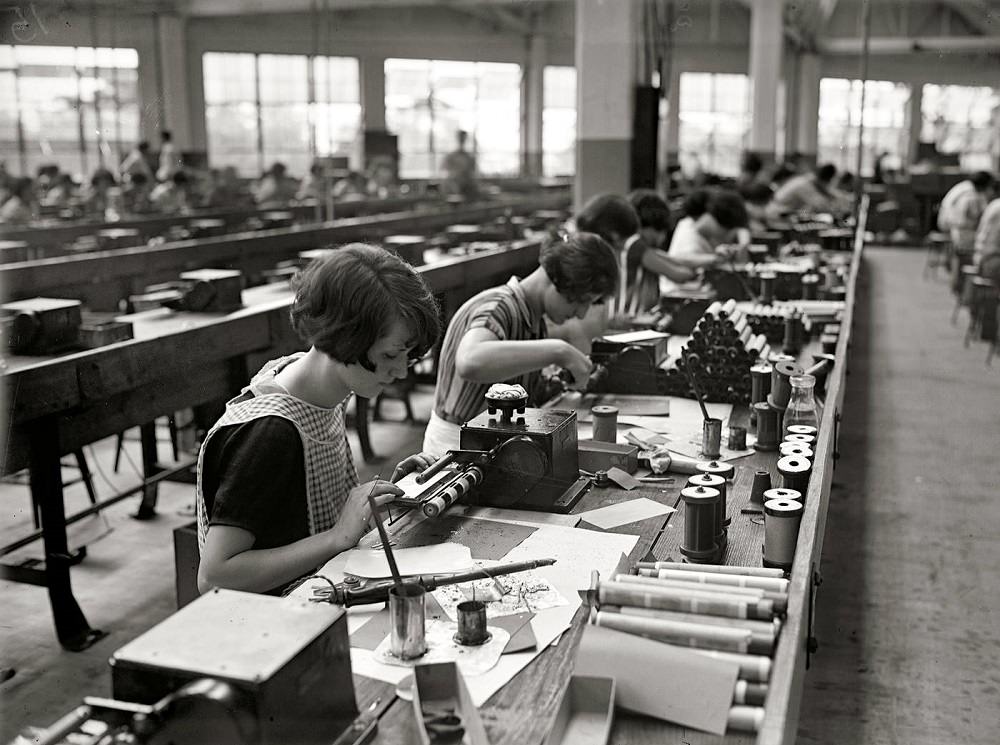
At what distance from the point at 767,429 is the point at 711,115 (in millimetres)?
19262

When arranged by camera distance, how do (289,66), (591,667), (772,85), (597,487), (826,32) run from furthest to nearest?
(826,32) → (289,66) → (772,85) → (597,487) → (591,667)

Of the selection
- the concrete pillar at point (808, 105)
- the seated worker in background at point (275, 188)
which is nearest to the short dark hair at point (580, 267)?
the seated worker in background at point (275, 188)

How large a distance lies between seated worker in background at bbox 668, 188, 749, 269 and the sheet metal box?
4.50m

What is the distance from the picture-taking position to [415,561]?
1.79 metres

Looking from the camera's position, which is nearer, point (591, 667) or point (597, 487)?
point (591, 667)

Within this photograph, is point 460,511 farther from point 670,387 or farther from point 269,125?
point 269,125

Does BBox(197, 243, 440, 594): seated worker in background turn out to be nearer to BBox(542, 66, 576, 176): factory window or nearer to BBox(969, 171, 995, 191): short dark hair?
BBox(969, 171, 995, 191): short dark hair

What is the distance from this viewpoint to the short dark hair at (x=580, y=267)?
8.64 feet

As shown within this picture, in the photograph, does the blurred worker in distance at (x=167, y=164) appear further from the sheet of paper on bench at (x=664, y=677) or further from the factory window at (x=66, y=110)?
the sheet of paper on bench at (x=664, y=677)

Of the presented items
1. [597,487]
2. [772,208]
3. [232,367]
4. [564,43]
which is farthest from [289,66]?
[597,487]

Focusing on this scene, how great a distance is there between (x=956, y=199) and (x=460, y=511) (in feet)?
32.3

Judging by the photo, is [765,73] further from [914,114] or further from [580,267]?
[580,267]

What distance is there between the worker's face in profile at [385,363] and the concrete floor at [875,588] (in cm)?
149

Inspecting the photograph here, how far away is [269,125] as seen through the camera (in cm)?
1752
